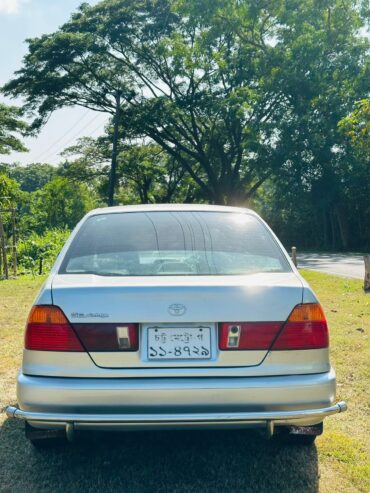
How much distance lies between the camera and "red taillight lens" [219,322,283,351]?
2631mm

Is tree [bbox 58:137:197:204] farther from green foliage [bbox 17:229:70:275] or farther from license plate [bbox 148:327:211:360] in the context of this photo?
license plate [bbox 148:327:211:360]

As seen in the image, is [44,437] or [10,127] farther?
[10,127]

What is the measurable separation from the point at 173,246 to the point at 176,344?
0.79m

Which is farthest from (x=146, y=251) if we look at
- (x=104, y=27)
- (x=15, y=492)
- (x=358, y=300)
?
(x=104, y=27)

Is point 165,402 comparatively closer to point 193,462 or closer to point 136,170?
point 193,462

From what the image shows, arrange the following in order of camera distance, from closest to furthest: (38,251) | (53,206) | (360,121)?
(360,121)
(38,251)
(53,206)

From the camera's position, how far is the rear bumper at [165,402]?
99.7 inches

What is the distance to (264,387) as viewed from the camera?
258 centimetres

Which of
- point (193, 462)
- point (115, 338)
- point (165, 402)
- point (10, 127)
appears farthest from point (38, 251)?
point (165, 402)

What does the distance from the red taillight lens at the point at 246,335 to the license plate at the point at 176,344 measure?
9 cm

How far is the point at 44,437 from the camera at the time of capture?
2859mm

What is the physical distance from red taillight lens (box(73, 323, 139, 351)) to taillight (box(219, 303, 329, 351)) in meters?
0.42

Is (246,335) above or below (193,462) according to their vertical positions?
above

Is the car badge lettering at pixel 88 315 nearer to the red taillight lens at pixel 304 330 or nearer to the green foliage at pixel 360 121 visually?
the red taillight lens at pixel 304 330
